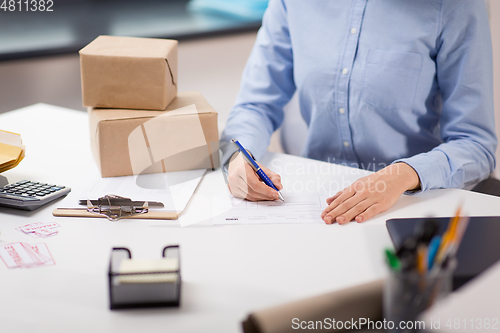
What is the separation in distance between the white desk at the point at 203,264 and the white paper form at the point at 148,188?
0.10ft

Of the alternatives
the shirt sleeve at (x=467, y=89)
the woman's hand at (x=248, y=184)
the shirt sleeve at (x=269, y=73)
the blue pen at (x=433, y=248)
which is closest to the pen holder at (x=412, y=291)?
the blue pen at (x=433, y=248)

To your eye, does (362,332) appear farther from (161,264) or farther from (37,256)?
(37,256)

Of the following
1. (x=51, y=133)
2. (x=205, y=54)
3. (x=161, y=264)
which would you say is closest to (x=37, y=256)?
(x=161, y=264)

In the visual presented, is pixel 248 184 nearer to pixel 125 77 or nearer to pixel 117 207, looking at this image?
pixel 117 207

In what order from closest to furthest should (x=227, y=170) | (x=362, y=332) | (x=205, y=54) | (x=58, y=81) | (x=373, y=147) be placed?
(x=362, y=332) → (x=227, y=170) → (x=373, y=147) → (x=58, y=81) → (x=205, y=54)

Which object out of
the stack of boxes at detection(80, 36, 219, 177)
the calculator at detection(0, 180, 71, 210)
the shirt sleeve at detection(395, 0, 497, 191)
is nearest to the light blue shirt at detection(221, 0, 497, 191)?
the shirt sleeve at detection(395, 0, 497, 191)

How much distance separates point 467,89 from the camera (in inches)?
40.9

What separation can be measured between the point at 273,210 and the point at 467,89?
0.57 m

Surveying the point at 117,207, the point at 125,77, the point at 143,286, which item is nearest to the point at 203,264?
the point at 143,286

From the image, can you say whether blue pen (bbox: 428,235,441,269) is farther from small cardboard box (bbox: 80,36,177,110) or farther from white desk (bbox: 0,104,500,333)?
small cardboard box (bbox: 80,36,177,110)

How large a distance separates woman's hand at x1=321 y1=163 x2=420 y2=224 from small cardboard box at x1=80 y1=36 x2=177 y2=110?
47 centimetres

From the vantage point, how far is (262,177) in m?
0.91

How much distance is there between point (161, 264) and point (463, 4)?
2.98ft

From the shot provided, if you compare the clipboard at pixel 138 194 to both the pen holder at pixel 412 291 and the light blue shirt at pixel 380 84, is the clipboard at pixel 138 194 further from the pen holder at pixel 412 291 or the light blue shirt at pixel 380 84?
the pen holder at pixel 412 291
